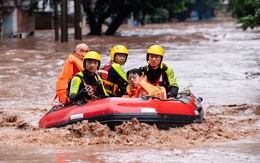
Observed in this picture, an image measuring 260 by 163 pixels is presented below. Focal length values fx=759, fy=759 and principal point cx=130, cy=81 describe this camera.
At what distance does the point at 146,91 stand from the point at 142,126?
1.04 metres

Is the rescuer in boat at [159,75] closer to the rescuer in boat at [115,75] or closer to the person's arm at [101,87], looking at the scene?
the rescuer in boat at [115,75]

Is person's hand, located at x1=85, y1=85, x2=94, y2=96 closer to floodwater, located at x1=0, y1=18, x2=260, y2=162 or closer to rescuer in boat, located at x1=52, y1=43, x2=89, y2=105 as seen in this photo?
floodwater, located at x1=0, y1=18, x2=260, y2=162

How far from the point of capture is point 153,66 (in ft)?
41.2

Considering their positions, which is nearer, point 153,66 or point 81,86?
point 81,86

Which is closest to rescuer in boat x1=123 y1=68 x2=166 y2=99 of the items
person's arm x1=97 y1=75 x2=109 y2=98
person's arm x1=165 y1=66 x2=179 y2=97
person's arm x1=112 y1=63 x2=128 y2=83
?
person's arm x1=112 y1=63 x2=128 y2=83

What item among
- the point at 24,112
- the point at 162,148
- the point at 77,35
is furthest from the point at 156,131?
the point at 77,35

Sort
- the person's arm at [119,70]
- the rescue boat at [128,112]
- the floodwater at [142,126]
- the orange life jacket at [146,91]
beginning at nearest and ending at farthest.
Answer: the floodwater at [142,126] < the rescue boat at [128,112] < the orange life jacket at [146,91] < the person's arm at [119,70]

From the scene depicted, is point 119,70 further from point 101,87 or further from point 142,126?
point 142,126

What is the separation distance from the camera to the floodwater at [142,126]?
9953 millimetres

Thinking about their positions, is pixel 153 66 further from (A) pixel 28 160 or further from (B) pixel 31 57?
(B) pixel 31 57

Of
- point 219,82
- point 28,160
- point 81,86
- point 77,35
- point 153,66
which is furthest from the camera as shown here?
point 77,35

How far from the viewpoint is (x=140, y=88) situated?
12.0 meters

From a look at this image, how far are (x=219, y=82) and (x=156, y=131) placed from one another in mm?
9365

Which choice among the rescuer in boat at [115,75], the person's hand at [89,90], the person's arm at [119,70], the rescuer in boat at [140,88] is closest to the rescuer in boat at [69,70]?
the rescuer in boat at [115,75]
